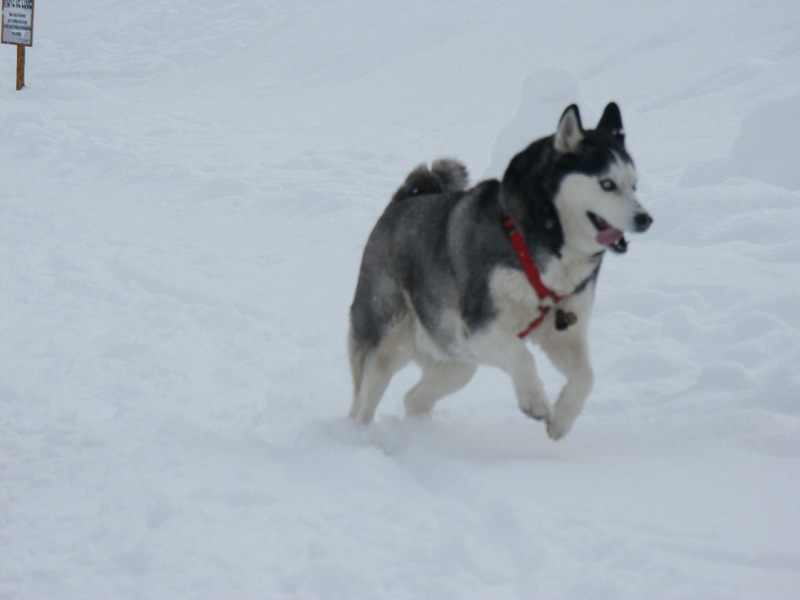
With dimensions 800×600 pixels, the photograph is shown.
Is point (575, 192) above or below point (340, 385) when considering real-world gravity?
above

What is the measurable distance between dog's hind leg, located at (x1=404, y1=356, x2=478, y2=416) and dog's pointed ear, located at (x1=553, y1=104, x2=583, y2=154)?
1.26 metres

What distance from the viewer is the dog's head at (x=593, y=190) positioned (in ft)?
10.9

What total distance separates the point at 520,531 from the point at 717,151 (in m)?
8.27

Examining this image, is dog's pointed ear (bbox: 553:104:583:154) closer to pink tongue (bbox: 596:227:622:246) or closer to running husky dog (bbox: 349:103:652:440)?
running husky dog (bbox: 349:103:652:440)

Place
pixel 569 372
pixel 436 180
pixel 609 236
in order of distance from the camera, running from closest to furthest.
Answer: pixel 609 236, pixel 569 372, pixel 436 180

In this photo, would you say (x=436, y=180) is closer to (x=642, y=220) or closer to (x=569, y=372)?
(x=569, y=372)

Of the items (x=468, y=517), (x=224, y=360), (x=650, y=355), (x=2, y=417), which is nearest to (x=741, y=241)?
(x=650, y=355)

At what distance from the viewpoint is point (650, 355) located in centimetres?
486

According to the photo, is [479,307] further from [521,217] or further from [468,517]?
[468,517]

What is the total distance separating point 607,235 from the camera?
3.37m

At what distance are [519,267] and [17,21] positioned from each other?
1600 centimetres

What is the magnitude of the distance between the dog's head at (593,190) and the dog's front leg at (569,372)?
428 millimetres

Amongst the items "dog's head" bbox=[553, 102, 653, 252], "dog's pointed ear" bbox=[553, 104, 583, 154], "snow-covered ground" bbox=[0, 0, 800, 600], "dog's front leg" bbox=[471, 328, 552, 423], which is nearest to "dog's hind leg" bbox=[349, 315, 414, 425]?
"snow-covered ground" bbox=[0, 0, 800, 600]

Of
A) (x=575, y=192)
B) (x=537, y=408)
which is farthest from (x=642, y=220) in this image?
(x=537, y=408)
